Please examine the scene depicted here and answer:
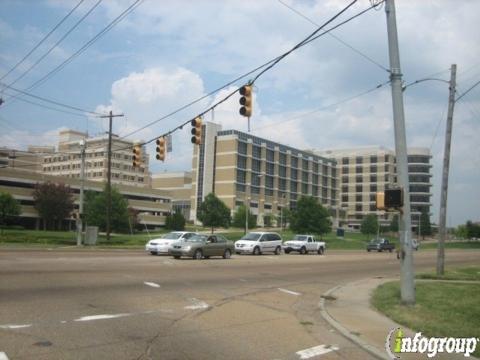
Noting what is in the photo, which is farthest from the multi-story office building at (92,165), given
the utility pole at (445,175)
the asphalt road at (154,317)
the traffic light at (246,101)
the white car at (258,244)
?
the asphalt road at (154,317)

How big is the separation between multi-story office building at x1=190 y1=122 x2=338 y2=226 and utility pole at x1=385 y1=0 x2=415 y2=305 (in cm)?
12194

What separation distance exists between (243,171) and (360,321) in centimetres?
13551

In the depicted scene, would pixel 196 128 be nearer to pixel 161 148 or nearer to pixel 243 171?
pixel 161 148

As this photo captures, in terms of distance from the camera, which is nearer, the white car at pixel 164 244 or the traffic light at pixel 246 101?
the traffic light at pixel 246 101

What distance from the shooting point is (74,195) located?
4136 inches

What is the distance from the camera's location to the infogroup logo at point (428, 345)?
8711 millimetres

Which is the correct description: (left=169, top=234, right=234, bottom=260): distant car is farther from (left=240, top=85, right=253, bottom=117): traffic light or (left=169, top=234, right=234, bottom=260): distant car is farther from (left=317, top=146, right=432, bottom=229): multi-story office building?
(left=317, top=146, right=432, bottom=229): multi-story office building

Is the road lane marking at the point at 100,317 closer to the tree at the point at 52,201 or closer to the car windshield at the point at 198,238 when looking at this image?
the car windshield at the point at 198,238

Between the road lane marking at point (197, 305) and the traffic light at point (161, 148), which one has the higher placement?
the traffic light at point (161, 148)

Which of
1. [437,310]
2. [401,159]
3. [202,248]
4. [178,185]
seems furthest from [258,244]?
[178,185]

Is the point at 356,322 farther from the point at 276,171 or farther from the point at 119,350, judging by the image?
the point at 276,171

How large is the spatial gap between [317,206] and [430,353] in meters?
67.5

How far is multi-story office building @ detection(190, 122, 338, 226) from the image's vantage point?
144000 millimetres

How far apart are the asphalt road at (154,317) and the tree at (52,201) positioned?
75826 mm
